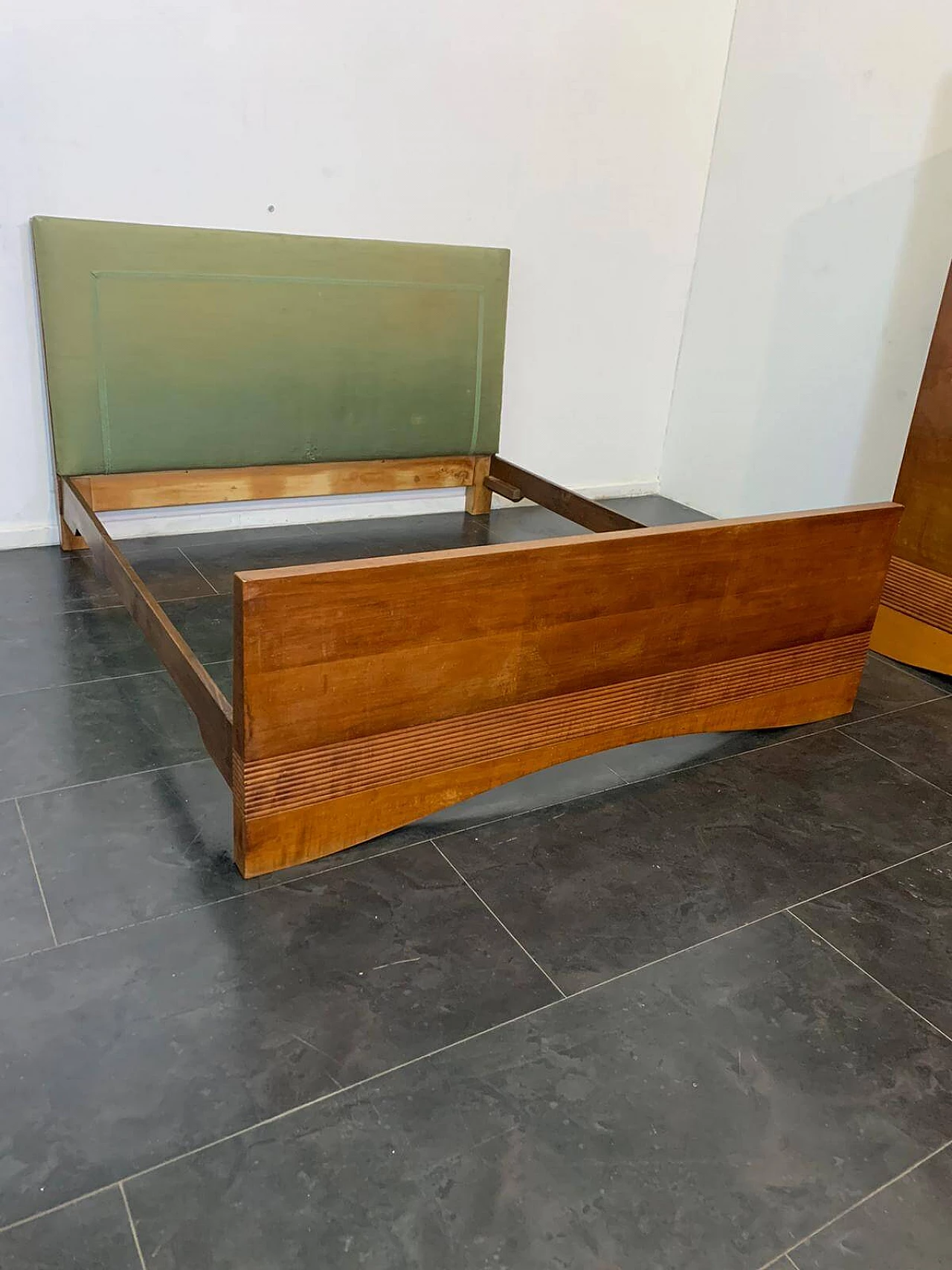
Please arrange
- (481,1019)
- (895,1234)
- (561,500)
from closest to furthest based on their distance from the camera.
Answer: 1. (895,1234)
2. (481,1019)
3. (561,500)

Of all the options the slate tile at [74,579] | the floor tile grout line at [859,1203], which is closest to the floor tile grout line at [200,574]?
the slate tile at [74,579]

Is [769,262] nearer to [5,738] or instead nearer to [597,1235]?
[5,738]

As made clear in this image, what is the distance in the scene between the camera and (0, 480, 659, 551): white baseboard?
308 cm

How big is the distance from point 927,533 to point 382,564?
76.5 inches

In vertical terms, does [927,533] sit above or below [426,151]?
below

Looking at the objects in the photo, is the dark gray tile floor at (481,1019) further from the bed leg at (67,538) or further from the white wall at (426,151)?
the white wall at (426,151)

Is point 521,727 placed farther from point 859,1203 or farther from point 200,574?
point 200,574

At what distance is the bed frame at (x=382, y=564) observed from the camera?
1641 mm

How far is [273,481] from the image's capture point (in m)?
3.24

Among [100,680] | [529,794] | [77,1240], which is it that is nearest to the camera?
[77,1240]

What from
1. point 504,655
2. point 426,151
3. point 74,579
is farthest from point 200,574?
point 426,151

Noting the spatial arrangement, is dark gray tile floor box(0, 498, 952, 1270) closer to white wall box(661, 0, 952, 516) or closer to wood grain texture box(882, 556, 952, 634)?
wood grain texture box(882, 556, 952, 634)

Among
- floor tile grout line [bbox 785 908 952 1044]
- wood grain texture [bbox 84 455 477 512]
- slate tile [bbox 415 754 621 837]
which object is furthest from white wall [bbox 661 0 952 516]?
floor tile grout line [bbox 785 908 952 1044]

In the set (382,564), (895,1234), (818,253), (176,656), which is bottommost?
(895,1234)
